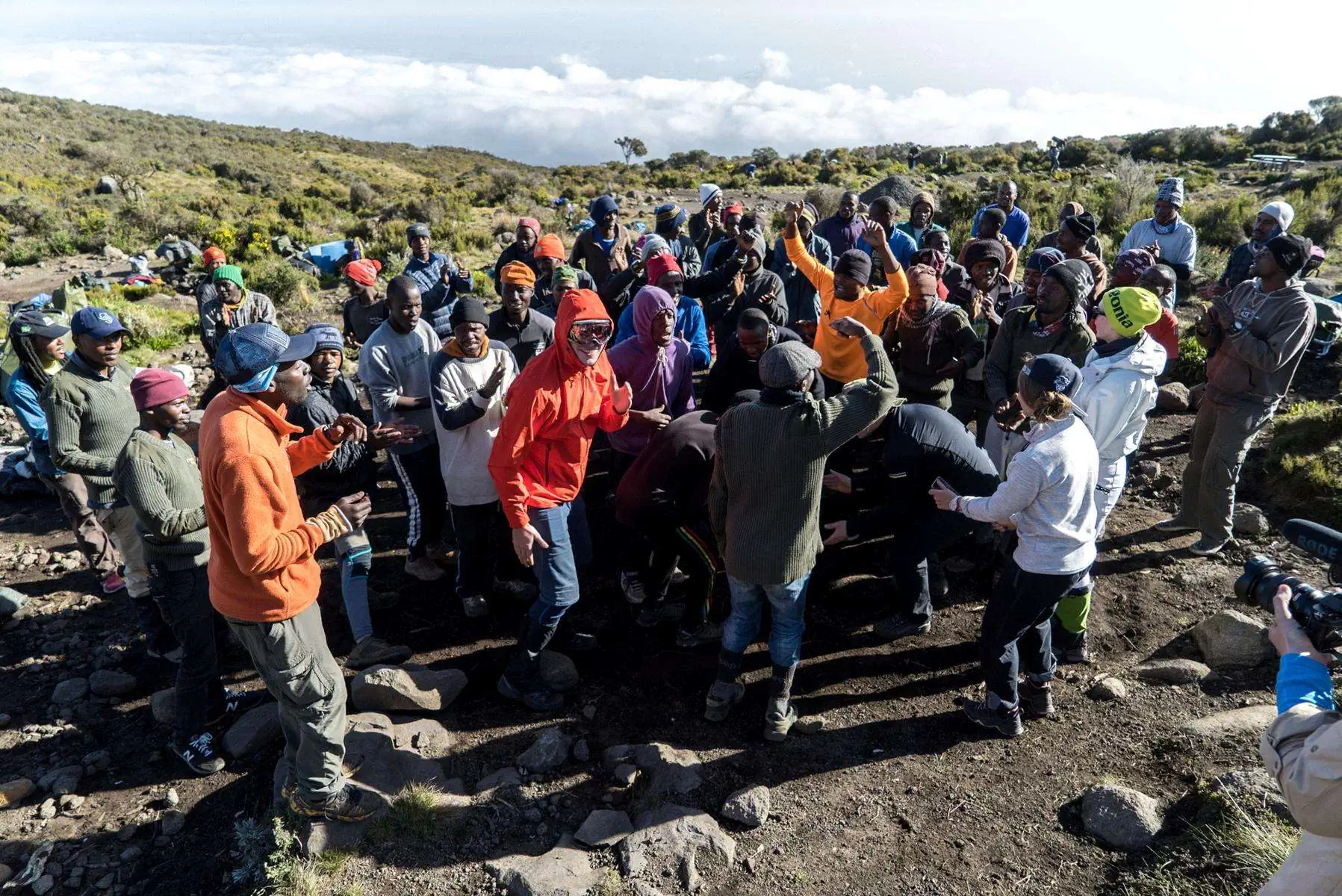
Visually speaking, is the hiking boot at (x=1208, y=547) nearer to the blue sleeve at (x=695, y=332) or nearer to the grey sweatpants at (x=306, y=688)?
the blue sleeve at (x=695, y=332)

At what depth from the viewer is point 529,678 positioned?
429 centimetres

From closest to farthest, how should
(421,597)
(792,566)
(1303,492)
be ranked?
(792,566)
(421,597)
(1303,492)

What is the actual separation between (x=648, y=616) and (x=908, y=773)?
182 cm

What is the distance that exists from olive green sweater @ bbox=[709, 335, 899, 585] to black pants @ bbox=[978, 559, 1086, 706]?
917 millimetres

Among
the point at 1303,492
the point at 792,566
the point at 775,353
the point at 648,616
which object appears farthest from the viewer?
the point at 1303,492

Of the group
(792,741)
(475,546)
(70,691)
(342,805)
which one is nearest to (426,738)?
(342,805)

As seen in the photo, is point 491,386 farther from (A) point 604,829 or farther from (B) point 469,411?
(A) point 604,829

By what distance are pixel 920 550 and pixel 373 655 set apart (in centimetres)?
333

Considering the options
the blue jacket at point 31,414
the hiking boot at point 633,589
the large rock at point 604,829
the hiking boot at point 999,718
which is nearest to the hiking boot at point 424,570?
the hiking boot at point 633,589

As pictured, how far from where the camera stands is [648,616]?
498cm

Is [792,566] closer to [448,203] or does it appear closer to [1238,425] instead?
[1238,425]

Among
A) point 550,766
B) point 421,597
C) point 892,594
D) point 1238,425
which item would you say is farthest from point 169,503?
point 1238,425

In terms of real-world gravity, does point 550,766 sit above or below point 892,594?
below

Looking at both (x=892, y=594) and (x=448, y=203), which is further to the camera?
(x=448, y=203)
